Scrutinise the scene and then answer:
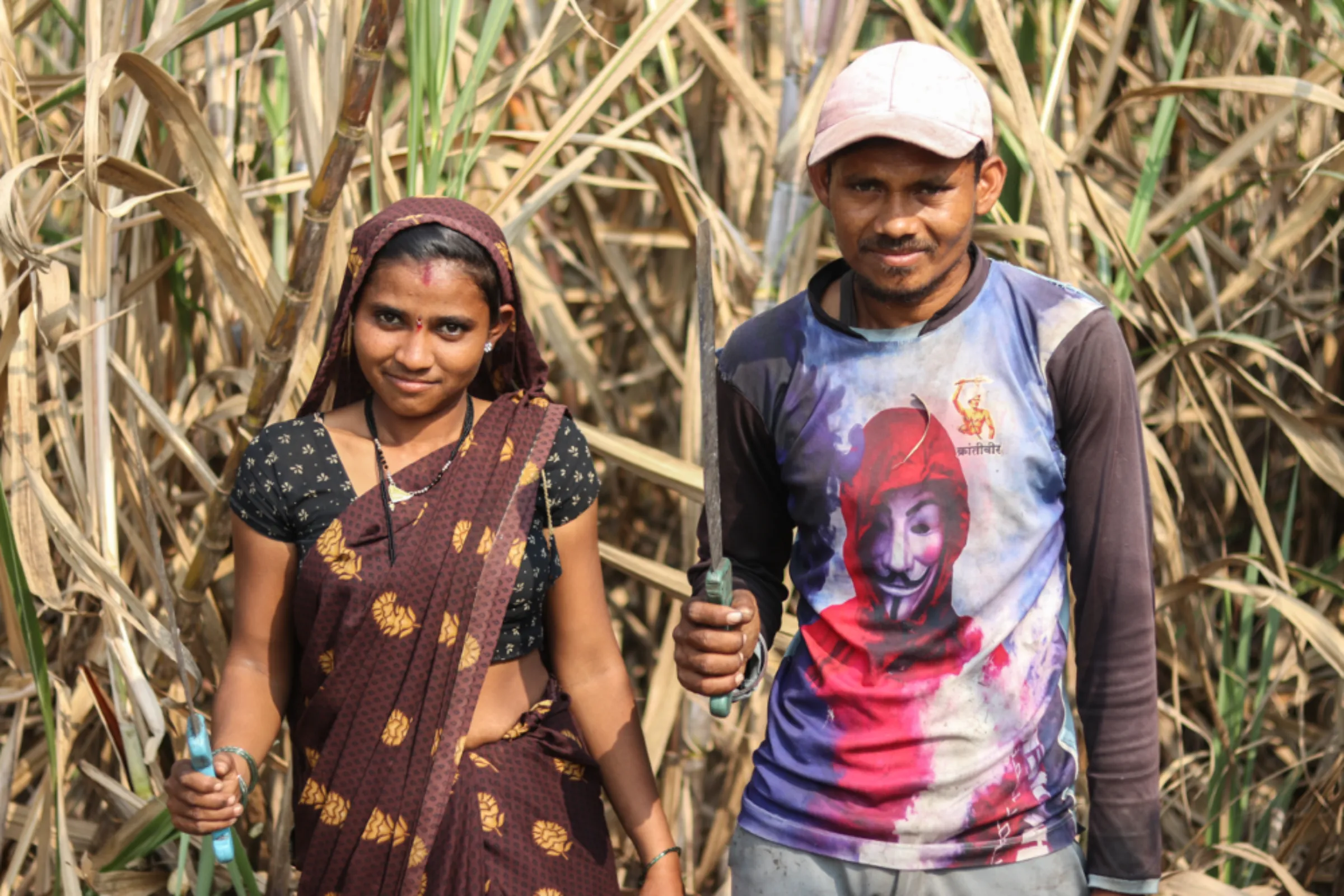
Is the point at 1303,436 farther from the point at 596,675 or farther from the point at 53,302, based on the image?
the point at 53,302

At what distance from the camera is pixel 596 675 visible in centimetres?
168

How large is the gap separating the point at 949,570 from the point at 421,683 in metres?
0.56

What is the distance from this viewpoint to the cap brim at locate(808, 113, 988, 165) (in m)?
1.30

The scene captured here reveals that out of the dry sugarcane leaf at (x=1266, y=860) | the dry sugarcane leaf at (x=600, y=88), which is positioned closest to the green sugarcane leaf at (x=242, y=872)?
the dry sugarcane leaf at (x=600, y=88)

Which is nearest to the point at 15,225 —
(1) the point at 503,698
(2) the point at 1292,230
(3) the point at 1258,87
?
(1) the point at 503,698

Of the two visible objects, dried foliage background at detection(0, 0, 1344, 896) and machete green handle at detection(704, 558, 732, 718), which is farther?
dried foliage background at detection(0, 0, 1344, 896)

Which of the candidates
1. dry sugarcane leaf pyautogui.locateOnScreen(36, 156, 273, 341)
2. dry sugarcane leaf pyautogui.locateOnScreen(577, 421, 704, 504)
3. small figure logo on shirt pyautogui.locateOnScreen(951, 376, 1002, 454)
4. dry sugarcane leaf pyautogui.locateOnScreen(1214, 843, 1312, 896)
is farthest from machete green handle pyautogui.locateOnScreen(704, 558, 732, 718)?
dry sugarcane leaf pyautogui.locateOnScreen(1214, 843, 1312, 896)

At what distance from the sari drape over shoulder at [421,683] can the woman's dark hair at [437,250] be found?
11mm

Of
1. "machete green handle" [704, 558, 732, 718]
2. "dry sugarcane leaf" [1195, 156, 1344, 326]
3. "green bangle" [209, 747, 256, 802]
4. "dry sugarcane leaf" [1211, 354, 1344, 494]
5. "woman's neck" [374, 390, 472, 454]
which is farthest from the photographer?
"dry sugarcane leaf" [1195, 156, 1344, 326]

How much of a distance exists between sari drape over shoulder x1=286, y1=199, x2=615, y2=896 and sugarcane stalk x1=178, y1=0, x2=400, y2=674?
14cm

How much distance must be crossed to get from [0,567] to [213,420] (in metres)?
0.36

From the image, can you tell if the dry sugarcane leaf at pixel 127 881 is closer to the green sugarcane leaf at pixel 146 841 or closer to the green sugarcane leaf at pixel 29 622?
the green sugarcane leaf at pixel 146 841

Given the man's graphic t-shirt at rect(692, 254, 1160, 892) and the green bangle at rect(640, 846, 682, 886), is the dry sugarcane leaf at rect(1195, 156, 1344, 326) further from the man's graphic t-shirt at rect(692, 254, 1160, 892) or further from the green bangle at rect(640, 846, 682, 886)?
the green bangle at rect(640, 846, 682, 886)

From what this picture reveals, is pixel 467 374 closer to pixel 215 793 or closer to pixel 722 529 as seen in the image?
pixel 722 529
